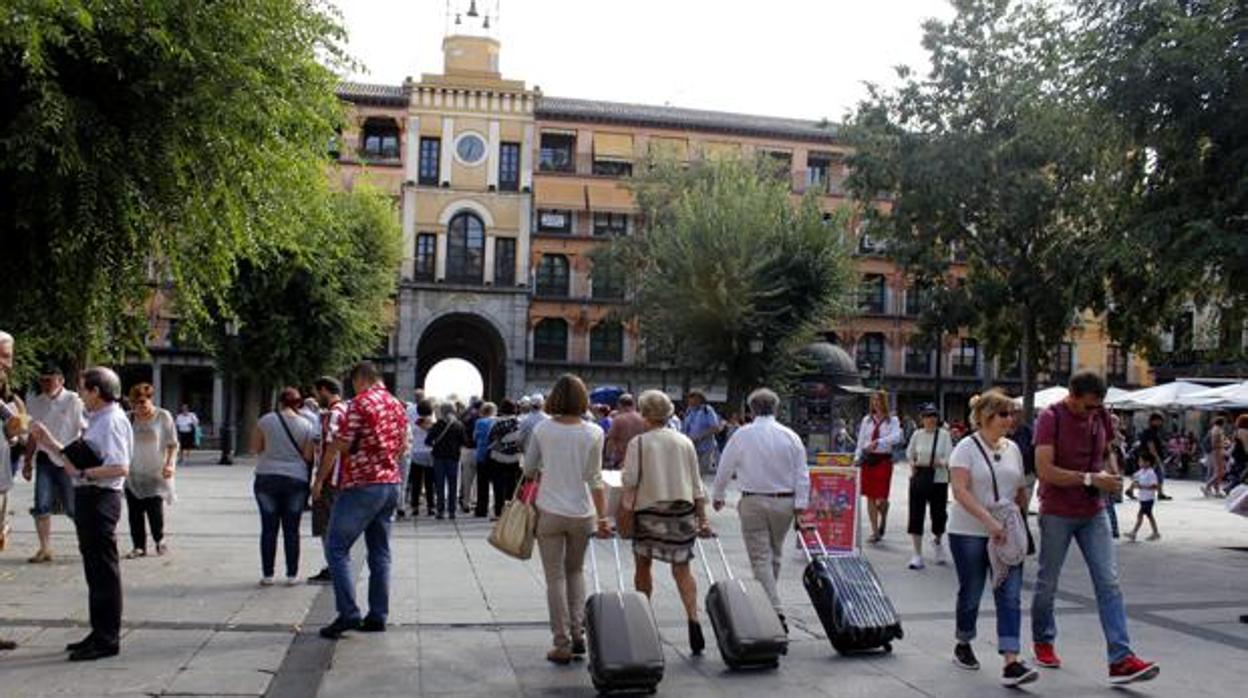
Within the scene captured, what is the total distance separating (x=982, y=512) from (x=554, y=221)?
162 feet

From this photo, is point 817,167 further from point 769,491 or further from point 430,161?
point 769,491

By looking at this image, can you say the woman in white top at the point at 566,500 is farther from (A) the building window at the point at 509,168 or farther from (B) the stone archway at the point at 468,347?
(A) the building window at the point at 509,168

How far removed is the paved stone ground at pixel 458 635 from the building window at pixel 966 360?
4779 centimetres

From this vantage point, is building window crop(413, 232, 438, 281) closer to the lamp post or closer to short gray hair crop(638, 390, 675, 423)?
the lamp post

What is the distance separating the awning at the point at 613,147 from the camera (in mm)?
55125

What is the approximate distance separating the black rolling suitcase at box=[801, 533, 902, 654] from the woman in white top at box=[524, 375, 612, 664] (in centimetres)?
150

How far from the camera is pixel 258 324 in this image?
110ft

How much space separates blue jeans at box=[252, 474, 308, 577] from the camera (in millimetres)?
10344

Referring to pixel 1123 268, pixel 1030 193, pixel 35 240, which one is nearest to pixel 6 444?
pixel 35 240

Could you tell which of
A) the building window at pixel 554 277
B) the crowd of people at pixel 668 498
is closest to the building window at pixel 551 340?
the building window at pixel 554 277

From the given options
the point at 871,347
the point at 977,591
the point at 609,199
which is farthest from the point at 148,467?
the point at 871,347

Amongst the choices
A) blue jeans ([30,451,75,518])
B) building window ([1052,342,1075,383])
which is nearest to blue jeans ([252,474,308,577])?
blue jeans ([30,451,75,518])

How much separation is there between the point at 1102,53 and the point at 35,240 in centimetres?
1230

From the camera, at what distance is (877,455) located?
14.5 meters
